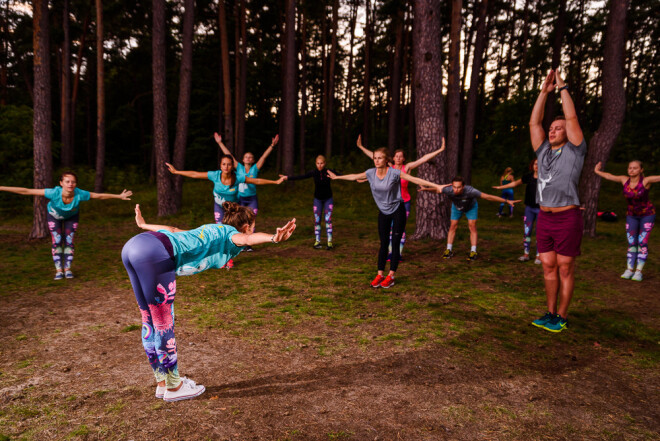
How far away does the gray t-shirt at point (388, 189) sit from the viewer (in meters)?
6.18

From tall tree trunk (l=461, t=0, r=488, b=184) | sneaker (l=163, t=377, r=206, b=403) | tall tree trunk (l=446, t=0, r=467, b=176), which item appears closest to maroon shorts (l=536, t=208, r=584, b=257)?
sneaker (l=163, t=377, r=206, b=403)

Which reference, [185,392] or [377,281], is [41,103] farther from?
[185,392]

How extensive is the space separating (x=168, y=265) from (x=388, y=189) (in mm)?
3941

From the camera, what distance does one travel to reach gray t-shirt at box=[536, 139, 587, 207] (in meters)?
4.58

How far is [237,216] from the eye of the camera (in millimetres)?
3545

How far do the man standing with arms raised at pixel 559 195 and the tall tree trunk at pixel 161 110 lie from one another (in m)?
14.0

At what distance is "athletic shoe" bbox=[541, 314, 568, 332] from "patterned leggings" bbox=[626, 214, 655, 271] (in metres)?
3.82

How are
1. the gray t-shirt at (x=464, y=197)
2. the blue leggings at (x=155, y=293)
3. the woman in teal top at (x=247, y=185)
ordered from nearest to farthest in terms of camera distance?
1. the blue leggings at (x=155, y=293)
2. the gray t-shirt at (x=464, y=197)
3. the woman in teal top at (x=247, y=185)

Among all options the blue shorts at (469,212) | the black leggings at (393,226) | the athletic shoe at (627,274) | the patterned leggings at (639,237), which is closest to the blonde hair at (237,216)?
the black leggings at (393,226)

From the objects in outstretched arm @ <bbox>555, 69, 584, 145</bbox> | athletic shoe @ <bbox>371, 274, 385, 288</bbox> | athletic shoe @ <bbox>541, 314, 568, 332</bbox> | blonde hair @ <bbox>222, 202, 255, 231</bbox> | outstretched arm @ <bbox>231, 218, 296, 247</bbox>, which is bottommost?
athletic shoe @ <bbox>541, 314, 568, 332</bbox>

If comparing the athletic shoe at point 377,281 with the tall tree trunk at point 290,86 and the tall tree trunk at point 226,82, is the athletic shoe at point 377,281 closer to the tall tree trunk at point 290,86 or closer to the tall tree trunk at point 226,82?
the tall tree trunk at point 290,86

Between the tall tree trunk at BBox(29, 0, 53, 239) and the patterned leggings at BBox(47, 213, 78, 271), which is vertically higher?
the tall tree trunk at BBox(29, 0, 53, 239)

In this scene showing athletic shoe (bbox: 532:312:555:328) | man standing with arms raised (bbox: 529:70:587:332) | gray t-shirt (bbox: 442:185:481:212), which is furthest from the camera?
gray t-shirt (bbox: 442:185:481:212)

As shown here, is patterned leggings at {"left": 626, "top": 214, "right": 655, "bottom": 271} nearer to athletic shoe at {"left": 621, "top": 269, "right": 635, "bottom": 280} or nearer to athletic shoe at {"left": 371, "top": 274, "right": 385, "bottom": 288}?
athletic shoe at {"left": 621, "top": 269, "right": 635, "bottom": 280}
